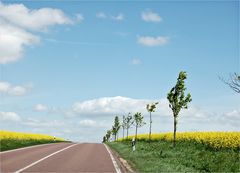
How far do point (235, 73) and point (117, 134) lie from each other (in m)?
91.3

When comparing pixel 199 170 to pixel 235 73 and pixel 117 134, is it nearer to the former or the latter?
pixel 235 73

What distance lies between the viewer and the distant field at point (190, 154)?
1675 centimetres

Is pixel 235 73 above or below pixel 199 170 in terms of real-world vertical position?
above

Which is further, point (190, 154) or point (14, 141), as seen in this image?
point (14, 141)

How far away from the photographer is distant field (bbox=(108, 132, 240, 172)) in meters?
16.8

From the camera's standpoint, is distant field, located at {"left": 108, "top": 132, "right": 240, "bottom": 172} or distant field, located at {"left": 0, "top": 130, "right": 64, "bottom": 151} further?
distant field, located at {"left": 0, "top": 130, "right": 64, "bottom": 151}

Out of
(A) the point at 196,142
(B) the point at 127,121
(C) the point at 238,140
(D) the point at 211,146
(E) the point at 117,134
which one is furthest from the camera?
(E) the point at 117,134

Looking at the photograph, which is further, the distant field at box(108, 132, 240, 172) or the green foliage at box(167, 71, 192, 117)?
the green foliage at box(167, 71, 192, 117)

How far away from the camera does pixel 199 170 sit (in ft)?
54.6

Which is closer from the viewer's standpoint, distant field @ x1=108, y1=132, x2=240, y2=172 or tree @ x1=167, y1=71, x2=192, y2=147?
distant field @ x1=108, y1=132, x2=240, y2=172

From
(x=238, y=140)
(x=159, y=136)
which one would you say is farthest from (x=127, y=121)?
(x=238, y=140)

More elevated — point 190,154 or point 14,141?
point 14,141

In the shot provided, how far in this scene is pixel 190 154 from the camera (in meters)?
24.3

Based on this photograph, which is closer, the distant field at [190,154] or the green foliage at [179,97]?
the distant field at [190,154]
